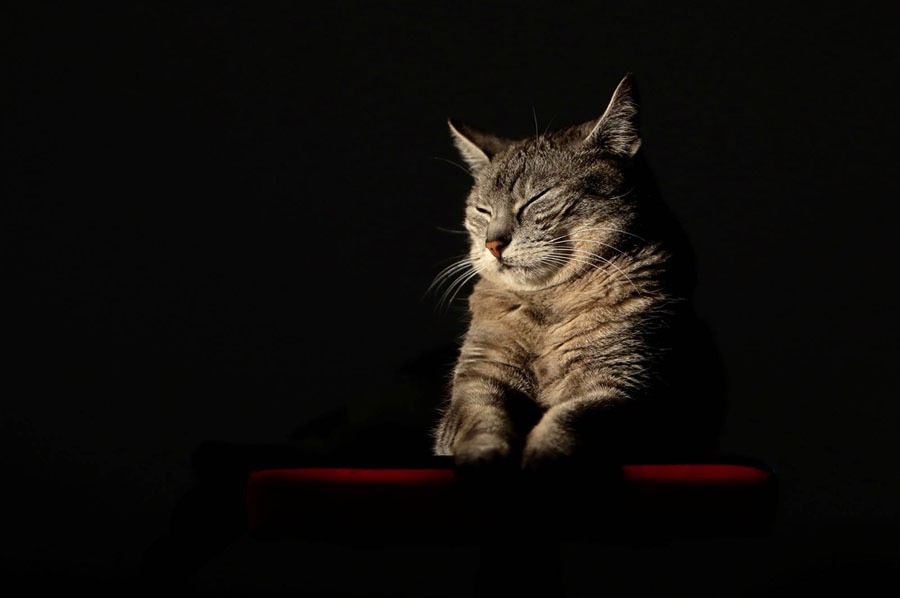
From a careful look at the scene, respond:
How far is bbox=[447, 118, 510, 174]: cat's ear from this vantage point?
164 centimetres

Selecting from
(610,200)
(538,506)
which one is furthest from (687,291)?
(538,506)

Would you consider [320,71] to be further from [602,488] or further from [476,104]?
[602,488]

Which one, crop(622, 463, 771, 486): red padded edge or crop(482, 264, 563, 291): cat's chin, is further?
crop(482, 264, 563, 291): cat's chin

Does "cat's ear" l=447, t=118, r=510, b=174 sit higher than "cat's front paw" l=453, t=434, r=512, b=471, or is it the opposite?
"cat's ear" l=447, t=118, r=510, b=174

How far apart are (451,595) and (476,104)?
45.2 inches

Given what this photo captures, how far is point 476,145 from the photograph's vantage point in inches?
64.7

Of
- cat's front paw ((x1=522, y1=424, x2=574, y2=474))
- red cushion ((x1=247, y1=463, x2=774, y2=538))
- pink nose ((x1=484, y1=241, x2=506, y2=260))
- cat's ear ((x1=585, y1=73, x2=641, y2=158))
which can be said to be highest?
cat's ear ((x1=585, y1=73, x2=641, y2=158))

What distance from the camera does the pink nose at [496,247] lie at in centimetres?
145

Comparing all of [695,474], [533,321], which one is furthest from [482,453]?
[533,321]

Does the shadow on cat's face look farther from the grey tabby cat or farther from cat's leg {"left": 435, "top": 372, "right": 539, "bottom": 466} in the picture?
cat's leg {"left": 435, "top": 372, "right": 539, "bottom": 466}

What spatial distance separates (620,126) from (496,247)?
268 millimetres


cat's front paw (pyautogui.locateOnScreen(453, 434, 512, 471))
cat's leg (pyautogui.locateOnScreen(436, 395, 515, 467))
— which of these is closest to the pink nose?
cat's leg (pyautogui.locateOnScreen(436, 395, 515, 467))

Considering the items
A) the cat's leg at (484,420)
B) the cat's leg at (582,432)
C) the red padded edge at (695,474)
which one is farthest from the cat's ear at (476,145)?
the red padded edge at (695,474)

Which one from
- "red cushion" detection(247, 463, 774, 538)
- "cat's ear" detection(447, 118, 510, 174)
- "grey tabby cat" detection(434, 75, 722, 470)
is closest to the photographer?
"red cushion" detection(247, 463, 774, 538)
